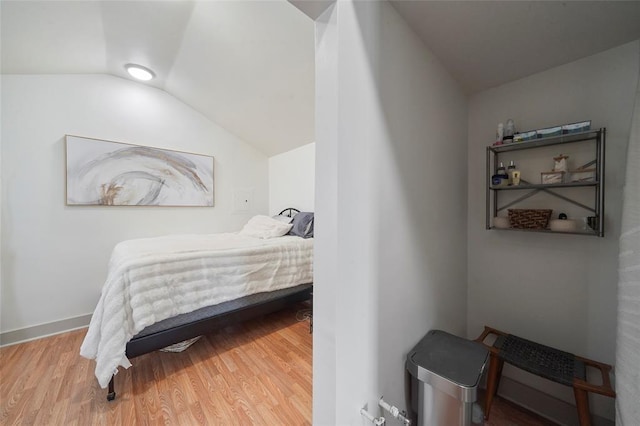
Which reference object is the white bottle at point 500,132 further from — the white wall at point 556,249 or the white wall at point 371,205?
the white wall at point 371,205

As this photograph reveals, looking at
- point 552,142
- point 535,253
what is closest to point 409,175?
point 552,142

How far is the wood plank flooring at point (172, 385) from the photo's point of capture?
133 cm

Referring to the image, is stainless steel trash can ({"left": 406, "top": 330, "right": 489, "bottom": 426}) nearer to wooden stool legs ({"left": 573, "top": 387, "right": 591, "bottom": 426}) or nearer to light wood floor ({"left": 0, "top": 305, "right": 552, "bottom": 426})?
wooden stool legs ({"left": 573, "top": 387, "right": 591, "bottom": 426})

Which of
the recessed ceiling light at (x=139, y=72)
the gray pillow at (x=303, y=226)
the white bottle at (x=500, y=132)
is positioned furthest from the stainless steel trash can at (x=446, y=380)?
the recessed ceiling light at (x=139, y=72)

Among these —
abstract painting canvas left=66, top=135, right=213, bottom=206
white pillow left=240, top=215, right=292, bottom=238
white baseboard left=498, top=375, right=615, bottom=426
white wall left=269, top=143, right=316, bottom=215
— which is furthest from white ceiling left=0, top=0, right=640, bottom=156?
white baseboard left=498, top=375, right=615, bottom=426

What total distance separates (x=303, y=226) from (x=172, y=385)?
180 centimetres

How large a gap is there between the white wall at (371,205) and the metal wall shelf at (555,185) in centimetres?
51

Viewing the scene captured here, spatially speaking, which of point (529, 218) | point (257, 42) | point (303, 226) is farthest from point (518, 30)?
point (303, 226)

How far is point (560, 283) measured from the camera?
131 centimetres

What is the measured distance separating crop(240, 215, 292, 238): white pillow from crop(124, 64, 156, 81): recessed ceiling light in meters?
2.09

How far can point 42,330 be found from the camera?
2.18 m

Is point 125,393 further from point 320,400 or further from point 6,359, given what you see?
point 320,400

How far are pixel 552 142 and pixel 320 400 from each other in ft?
5.80

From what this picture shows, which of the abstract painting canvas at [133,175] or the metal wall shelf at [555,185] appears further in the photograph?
the abstract painting canvas at [133,175]
